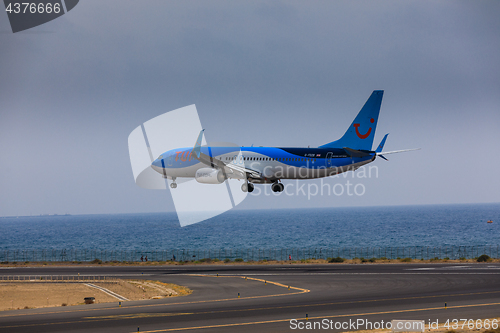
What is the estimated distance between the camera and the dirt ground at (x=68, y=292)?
186 ft

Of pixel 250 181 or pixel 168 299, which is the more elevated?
pixel 250 181

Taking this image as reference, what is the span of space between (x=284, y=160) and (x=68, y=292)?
33.4 metres

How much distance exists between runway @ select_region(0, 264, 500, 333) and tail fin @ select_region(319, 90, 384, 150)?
670 inches

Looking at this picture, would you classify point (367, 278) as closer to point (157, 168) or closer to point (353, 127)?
point (353, 127)

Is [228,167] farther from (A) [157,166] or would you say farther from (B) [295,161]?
(A) [157,166]

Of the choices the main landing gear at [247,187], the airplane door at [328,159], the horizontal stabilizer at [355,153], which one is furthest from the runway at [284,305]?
the horizontal stabilizer at [355,153]

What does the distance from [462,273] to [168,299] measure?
40.0 metres

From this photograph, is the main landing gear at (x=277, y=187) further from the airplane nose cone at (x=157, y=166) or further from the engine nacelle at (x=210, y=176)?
the airplane nose cone at (x=157, y=166)

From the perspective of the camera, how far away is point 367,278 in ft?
209

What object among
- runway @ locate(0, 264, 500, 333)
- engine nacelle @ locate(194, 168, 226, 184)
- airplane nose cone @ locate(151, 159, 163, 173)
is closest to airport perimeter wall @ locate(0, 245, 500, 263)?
airplane nose cone @ locate(151, 159, 163, 173)

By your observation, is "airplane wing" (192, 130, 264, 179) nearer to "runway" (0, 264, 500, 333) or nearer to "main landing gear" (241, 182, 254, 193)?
"main landing gear" (241, 182, 254, 193)

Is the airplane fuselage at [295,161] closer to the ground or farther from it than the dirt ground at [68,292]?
farther from it

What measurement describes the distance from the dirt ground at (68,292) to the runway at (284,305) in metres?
3.55

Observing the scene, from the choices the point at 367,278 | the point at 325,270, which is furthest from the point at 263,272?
the point at 367,278
